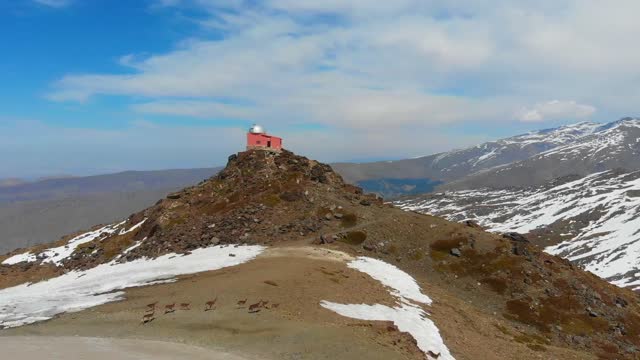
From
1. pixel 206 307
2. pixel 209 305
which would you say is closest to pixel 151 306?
pixel 206 307

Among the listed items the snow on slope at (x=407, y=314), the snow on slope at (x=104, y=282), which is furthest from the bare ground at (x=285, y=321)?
the snow on slope at (x=104, y=282)

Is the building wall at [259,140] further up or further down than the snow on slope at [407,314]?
further up

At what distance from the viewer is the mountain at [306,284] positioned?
138ft

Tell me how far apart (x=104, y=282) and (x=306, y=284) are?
1157 inches

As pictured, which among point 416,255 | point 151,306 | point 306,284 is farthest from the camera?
point 416,255

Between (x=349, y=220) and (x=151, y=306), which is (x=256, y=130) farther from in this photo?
(x=151, y=306)

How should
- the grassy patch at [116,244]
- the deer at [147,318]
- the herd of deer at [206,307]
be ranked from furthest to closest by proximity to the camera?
the grassy patch at [116,244] → the herd of deer at [206,307] → the deer at [147,318]

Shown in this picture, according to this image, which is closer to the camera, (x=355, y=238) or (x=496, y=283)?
(x=496, y=283)

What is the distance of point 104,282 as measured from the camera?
65562mm

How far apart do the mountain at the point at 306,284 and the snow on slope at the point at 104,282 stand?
0.34 m

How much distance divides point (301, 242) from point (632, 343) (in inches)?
1922

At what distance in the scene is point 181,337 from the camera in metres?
39.5

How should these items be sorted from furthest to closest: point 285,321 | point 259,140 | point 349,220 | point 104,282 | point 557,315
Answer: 1. point 259,140
2. point 349,220
3. point 557,315
4. point 104,282
5. point 285,321

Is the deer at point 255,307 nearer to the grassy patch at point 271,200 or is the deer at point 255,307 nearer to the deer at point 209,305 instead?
the deer at point 209,305
